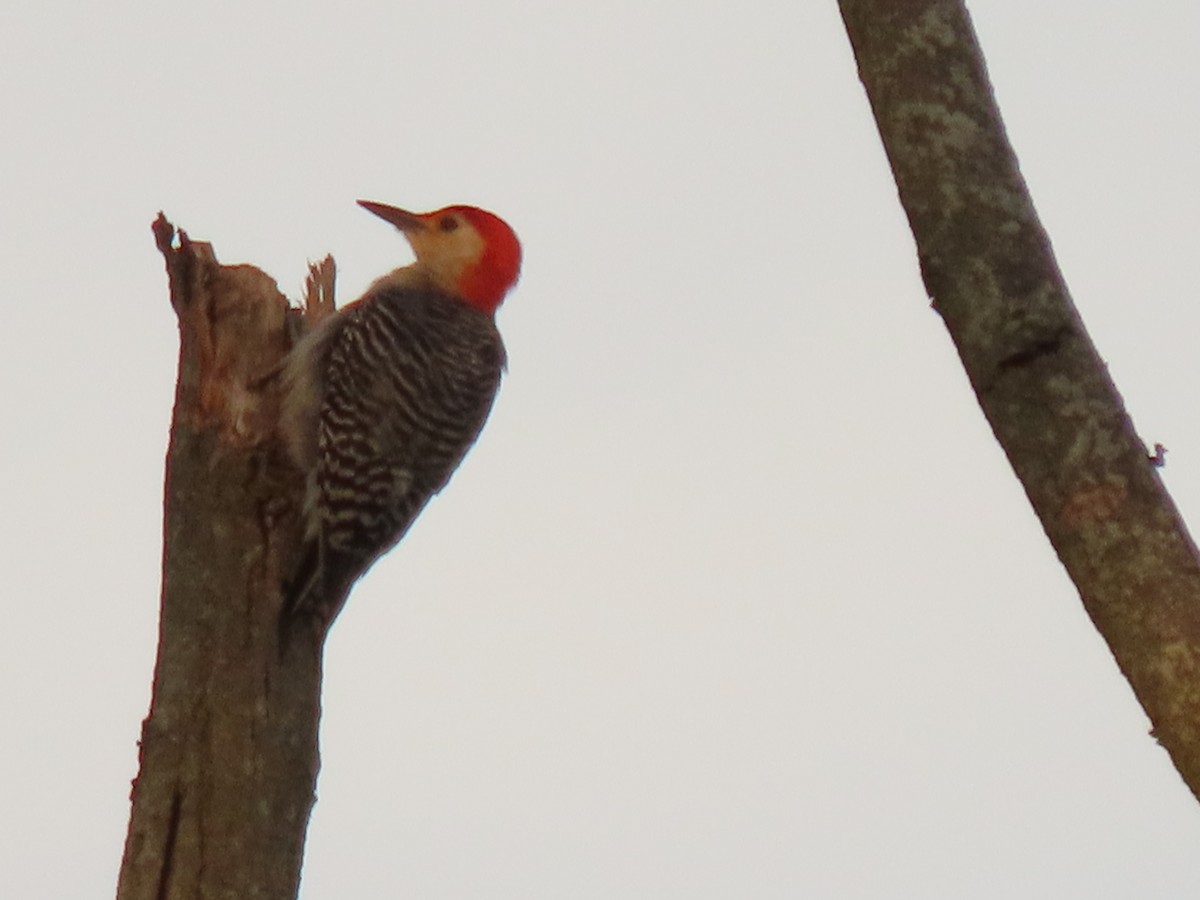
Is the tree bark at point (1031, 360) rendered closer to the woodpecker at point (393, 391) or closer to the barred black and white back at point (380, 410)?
the woodpecker at point (393, 391)

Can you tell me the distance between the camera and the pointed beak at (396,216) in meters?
7.93

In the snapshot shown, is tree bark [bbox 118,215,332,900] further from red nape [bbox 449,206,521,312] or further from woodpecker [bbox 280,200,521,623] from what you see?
red nape [bbox 449,206,521,312]

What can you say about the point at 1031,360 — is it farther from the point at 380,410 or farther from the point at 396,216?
the point at 396,216

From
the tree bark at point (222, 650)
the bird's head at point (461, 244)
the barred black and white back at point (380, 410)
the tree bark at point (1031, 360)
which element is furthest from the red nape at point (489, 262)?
the tree bark at point (1031, 360)

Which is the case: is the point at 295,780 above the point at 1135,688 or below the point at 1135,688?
above

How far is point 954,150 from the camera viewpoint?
107 inches

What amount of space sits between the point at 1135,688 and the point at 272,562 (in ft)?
11.3

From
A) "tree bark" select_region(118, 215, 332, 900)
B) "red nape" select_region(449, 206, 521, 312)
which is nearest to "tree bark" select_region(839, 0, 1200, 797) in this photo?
"tree bark" select_region(118, 215, 332, 900)

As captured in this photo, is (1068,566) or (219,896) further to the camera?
(219,896)

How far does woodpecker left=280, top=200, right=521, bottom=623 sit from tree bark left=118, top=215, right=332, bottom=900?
15 centimetres

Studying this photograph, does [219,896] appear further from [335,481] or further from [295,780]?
[335,481]

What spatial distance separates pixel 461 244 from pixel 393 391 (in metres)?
1.35

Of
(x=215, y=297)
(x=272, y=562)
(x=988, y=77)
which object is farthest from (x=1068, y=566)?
(x=215, y=297)

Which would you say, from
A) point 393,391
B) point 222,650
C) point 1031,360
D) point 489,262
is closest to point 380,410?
point 393,391
